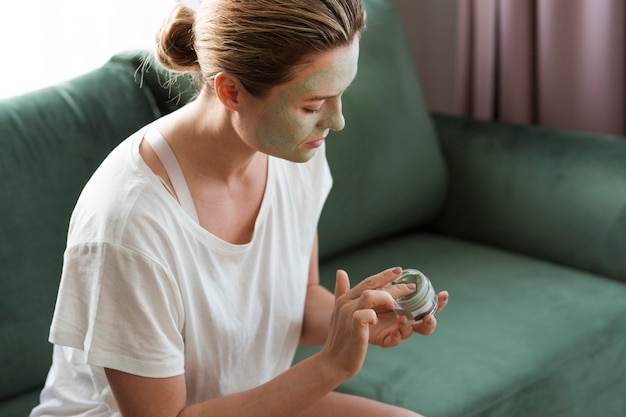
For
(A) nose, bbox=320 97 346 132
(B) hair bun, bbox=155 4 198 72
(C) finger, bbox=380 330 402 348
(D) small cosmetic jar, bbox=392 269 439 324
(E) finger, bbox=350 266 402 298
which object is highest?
(B) hair bun, bbox=155 4 198 72

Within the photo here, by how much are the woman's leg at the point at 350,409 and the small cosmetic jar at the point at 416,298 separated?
18 cm

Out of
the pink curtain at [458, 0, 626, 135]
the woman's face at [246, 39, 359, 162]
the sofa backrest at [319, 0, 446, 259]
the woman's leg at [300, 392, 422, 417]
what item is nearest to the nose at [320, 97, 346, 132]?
the woman's face at [246, 39, 359, 162]

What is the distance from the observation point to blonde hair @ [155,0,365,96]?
1059 millimetres

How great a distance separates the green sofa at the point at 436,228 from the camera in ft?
4.88

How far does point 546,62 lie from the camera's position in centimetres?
238

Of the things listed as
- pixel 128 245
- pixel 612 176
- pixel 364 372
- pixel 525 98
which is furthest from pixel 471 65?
pixel 128 245

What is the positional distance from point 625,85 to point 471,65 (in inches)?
18.4

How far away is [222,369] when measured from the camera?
4.15 feet

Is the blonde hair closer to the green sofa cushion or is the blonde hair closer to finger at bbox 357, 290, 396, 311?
finger at bbox 357, 290, 396, 311

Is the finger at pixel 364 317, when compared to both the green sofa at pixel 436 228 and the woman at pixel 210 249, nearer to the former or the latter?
the woman at pixel 210 249

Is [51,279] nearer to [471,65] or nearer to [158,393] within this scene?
[158,393]

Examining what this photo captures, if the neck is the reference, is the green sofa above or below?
below

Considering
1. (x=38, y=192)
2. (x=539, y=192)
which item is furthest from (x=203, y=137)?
(x=539, y=192)

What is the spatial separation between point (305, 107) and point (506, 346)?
727mm
